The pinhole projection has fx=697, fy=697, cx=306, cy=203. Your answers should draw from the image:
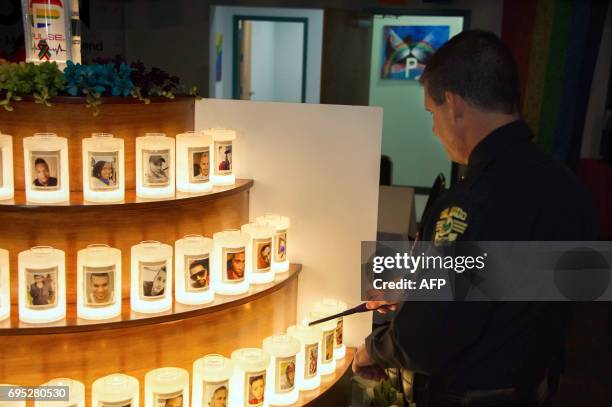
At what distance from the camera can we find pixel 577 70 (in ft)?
20.2

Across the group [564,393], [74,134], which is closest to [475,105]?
[74,134]

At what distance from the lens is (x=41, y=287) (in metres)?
2.02

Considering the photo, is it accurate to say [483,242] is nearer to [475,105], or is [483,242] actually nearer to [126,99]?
[475,105]

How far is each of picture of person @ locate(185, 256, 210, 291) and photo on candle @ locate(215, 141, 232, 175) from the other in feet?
1.36

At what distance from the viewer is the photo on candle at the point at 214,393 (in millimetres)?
2152

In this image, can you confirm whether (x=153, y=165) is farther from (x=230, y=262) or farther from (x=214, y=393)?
(x=214, y=393)

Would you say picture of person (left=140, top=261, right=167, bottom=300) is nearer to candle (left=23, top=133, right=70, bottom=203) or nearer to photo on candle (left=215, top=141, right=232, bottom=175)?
candle (left=23, top=133, right=70, bottom=203)

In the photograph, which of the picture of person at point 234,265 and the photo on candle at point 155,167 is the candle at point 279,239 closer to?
the picture of person at point 234,265

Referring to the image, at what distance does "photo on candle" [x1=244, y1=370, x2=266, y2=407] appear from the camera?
225 cm

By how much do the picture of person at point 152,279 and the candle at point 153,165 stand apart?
247 millimetres

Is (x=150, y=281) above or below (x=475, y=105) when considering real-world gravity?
below

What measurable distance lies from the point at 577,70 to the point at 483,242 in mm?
5046

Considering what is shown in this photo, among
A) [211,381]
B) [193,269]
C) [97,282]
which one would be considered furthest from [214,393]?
[97,282]

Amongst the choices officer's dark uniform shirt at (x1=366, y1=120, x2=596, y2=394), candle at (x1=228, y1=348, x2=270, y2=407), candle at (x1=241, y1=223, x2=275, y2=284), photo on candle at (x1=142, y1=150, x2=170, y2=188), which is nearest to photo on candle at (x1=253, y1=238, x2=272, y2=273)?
candle at (x1=241, y1=223, x2=275, y2=284)
